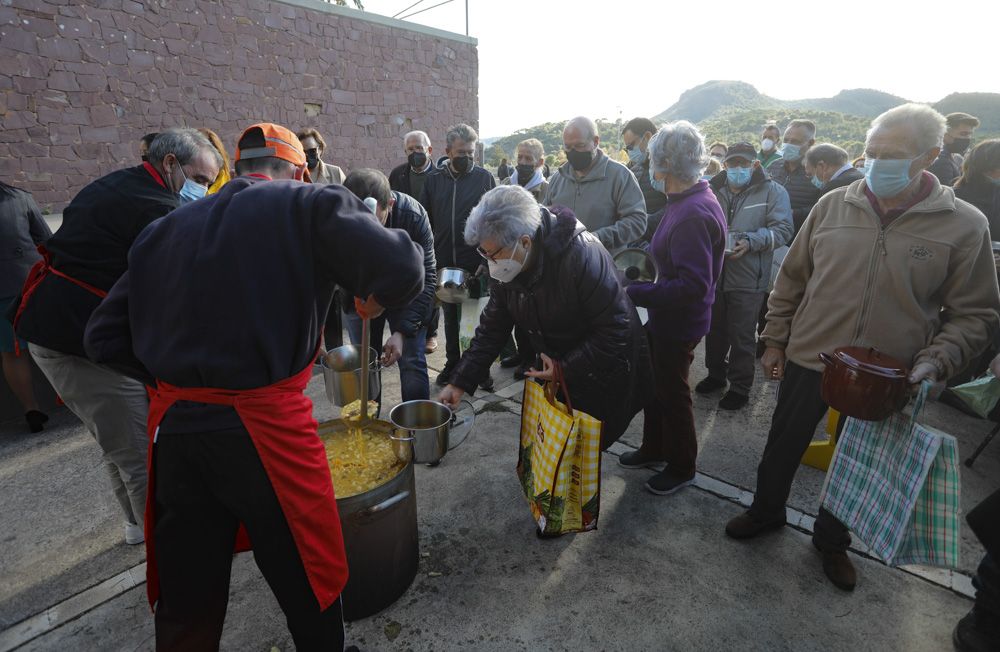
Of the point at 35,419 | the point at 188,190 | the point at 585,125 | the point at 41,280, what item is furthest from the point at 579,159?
the point at 35,419

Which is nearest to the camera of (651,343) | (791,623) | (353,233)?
(353,233)

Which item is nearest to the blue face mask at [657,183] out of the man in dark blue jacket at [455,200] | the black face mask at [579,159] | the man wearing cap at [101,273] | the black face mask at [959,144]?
the black face mask at [579,159]

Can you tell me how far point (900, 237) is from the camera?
→ 2.27m

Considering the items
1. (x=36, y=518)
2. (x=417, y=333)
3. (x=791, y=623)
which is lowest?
(x=36, y=518)

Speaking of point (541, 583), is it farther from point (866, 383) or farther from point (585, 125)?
point (585, 125)

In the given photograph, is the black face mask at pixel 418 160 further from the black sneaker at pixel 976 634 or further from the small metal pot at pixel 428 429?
the black sneaker at pixel 976 634

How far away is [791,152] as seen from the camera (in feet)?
19.7

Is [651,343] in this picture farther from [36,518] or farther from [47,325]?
[36,518]

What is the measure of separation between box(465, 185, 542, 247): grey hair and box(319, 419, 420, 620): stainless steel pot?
1072 mm

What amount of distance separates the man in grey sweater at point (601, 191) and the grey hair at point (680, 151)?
1131mm

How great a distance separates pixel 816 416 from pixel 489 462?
210 cm

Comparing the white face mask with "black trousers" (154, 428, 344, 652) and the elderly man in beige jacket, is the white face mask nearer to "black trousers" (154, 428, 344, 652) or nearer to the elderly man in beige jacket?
"black trousers" (154, 428, 344, 652)

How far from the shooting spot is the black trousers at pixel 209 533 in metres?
1.55

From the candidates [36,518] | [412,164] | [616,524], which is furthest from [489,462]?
[412,164]
